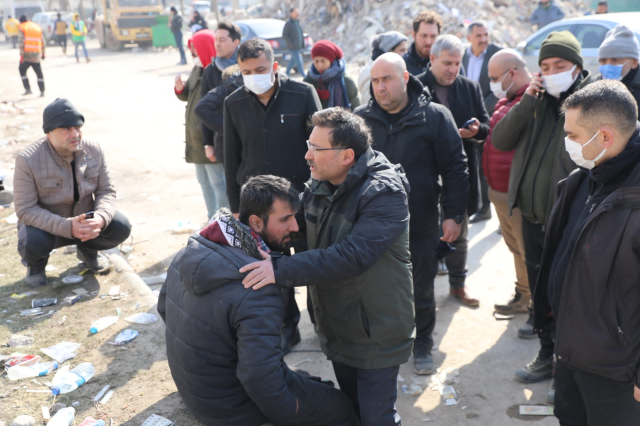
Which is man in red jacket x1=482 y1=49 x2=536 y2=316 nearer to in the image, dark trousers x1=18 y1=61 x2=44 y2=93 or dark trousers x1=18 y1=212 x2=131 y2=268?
dark trousers x1=18 y1=212 x2=131 y2=268

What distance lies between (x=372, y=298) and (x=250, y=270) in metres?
0.66

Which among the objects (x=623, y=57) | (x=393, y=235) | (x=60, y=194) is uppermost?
(x=623, y=57)

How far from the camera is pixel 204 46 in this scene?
624 centimetres

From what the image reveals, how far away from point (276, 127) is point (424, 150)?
3.86 ft

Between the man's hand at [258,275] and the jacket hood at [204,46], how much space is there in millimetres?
4135

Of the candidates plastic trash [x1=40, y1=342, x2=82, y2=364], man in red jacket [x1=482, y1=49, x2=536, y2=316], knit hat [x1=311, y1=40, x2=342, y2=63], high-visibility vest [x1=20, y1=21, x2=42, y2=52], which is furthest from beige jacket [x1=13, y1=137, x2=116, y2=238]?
high-visibility vest [x1=20, y1=21, x2=42, y2=52]

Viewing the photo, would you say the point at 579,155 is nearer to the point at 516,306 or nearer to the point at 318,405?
the point at 318,405

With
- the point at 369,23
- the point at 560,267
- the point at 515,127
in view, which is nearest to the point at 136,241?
the point at 515,127

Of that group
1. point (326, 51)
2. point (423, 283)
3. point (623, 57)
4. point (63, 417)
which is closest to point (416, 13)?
point (326, 51)

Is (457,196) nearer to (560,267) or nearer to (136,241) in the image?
(560,267)

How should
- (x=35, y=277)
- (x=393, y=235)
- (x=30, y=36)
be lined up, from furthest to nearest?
(x=30, y=36), (x=35, y=277), (x=393, y=235)

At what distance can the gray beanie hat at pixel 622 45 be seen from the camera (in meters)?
4.12

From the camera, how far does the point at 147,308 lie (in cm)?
480

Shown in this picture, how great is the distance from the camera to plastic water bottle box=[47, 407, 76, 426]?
3.34 metres
